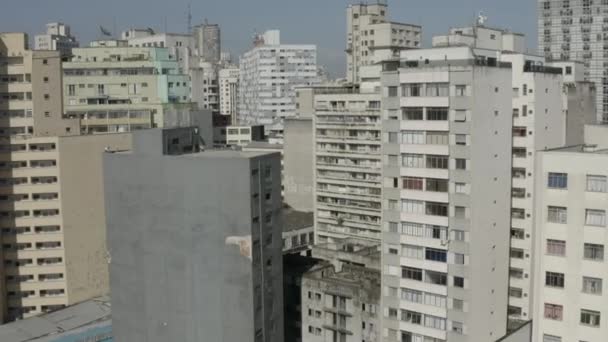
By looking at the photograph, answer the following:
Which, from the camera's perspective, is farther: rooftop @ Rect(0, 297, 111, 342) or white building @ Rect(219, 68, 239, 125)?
white building @ Rect(219, 68, 239, 125)

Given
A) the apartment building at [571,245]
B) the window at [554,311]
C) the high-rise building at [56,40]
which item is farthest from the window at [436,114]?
the high-rise building at [56,40]

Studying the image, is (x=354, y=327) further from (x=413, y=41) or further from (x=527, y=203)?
(x=413, y=41)

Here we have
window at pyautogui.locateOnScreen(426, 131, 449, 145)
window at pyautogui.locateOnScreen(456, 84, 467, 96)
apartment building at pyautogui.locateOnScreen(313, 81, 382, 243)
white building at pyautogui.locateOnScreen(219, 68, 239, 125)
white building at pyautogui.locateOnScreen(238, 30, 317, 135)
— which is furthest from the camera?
white building at pyautogui.locateOnScreen(219, 68, 239, 125)

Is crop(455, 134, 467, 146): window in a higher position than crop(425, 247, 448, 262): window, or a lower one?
higher

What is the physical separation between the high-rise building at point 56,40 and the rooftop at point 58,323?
2225 inches

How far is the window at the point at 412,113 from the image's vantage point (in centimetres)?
3584

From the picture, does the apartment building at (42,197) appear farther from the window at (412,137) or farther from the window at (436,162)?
the window at (436,162)

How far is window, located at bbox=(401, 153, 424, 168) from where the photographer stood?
3616 centimetres

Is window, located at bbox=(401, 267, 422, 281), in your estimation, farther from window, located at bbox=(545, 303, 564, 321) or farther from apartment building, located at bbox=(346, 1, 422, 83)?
apartment building, located at bbox=(346, 1, 422, 83)

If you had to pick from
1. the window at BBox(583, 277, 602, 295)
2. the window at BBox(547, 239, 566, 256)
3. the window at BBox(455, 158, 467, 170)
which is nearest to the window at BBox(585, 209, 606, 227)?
the window at BBox(547, 239, 566, 256)

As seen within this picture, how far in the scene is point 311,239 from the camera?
6619cm

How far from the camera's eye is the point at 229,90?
158 m

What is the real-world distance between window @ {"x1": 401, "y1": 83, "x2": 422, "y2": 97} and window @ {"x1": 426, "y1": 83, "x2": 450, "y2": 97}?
1.55 feet

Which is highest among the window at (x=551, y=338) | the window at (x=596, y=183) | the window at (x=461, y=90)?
the window at (x=461, y=90)
